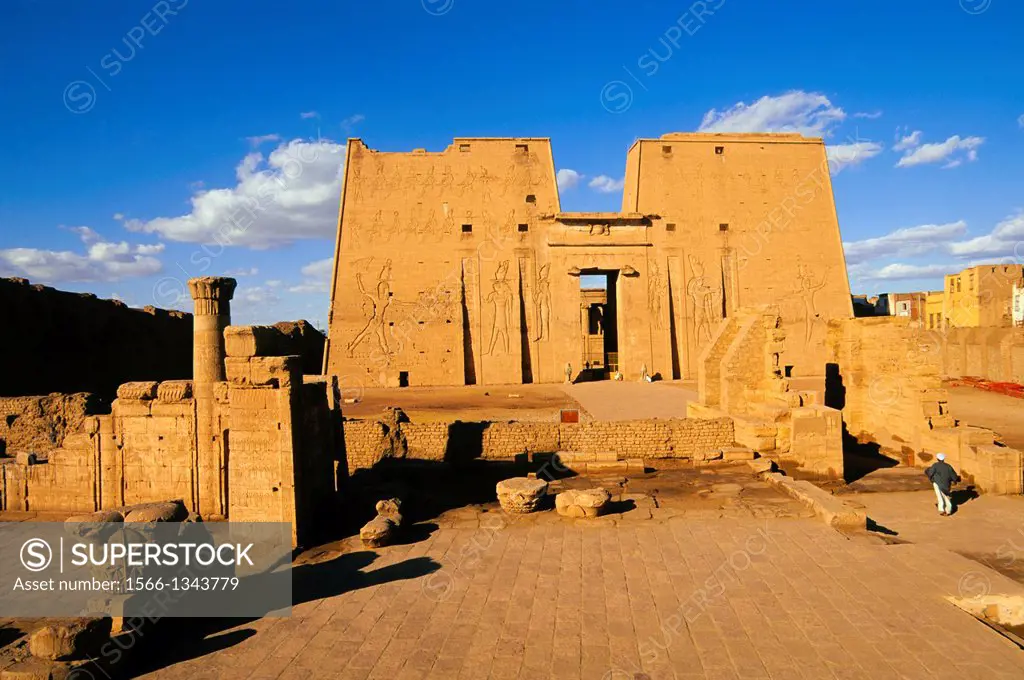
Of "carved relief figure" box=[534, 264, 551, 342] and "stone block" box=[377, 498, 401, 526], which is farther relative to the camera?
"carved relief figure" box=[534, 264, 551, 342]

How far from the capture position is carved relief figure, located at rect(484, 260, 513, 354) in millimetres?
23562

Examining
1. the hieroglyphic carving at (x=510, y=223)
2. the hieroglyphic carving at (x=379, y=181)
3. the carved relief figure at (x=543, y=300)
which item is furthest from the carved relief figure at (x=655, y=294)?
the hieroglyphic carving at (x=379, y=181)

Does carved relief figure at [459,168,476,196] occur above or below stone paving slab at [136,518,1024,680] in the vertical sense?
above

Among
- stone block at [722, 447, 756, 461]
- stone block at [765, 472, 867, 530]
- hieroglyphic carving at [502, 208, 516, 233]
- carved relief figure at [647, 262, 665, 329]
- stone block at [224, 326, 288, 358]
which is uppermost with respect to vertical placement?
hieroglyphic carving at [502, 208, 516, 233]

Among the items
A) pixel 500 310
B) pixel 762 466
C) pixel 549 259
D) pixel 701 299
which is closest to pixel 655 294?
pixel 701 299

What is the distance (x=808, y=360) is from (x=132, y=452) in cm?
2366

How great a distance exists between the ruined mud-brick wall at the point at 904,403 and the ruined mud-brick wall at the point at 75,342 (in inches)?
796

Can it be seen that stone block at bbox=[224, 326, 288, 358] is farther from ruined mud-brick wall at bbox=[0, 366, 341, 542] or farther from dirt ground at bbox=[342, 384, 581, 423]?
dirt ground at bbox=[342, 384, 581, 423]

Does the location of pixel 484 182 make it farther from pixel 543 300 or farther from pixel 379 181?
pixel 543 300

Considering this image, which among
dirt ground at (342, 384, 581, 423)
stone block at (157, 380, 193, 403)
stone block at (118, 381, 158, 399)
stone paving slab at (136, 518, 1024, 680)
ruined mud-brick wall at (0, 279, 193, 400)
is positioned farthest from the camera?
ruined mud-brick wall at (0, 279, 193, 400)

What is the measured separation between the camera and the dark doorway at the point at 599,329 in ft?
82.9

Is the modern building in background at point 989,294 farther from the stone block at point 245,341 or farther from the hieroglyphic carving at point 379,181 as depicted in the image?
the stone block at point 245,341

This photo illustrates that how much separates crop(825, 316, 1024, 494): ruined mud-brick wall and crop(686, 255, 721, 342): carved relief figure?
937 centimetres

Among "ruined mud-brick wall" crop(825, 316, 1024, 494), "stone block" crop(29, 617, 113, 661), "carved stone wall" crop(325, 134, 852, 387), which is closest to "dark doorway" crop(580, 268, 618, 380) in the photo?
"carved stone wall" crop(325, 134, 852, 387)
